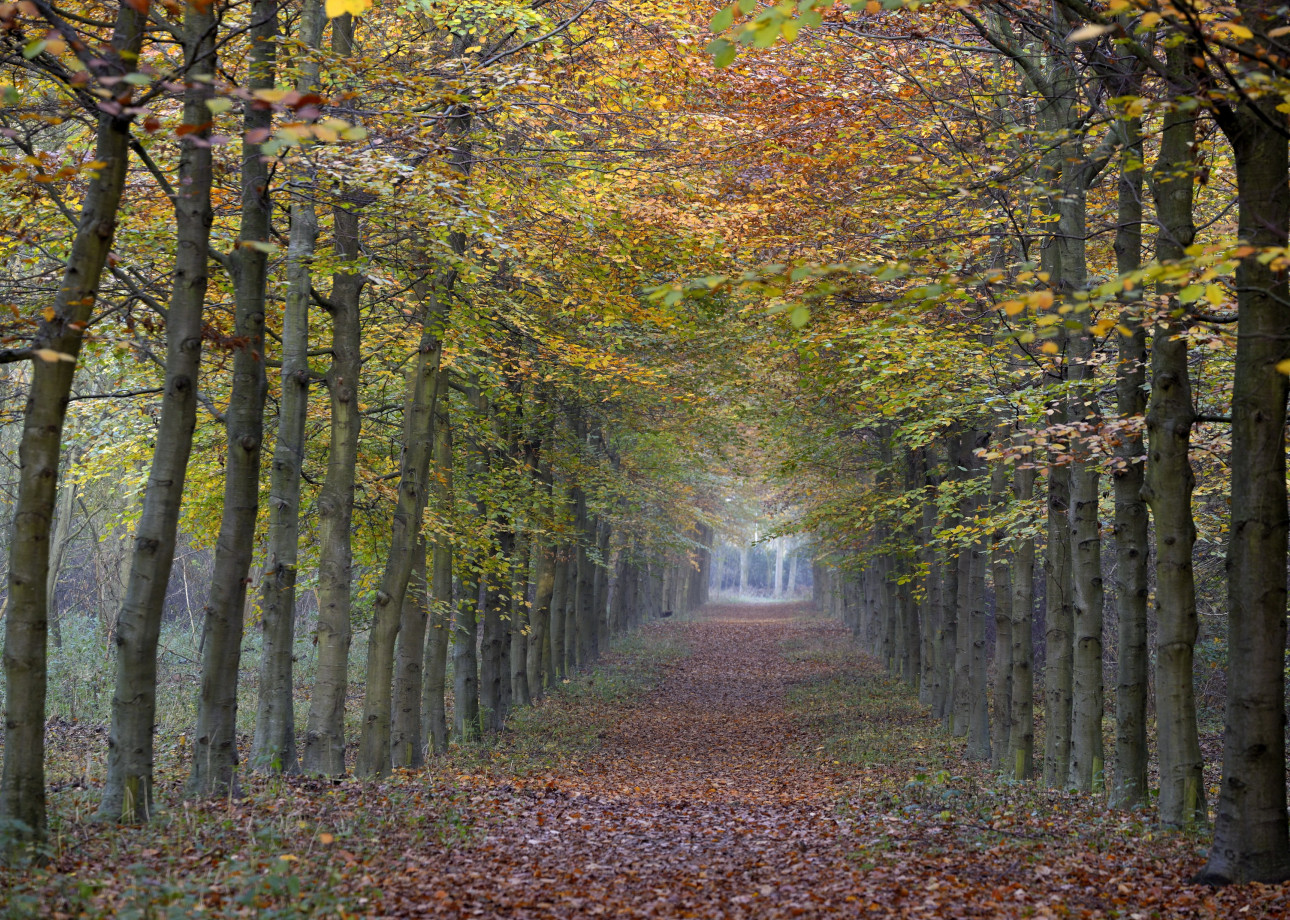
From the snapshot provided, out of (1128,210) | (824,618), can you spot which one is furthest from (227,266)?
(824,618)

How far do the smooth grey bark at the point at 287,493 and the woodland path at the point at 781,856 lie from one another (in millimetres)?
2595

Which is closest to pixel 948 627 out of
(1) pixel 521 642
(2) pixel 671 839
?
(1) pixel 521 642

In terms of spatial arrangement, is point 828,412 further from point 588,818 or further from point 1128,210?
point 588,818

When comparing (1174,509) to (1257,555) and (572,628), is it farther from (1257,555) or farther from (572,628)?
(572,628)

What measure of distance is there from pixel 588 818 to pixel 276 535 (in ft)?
15.5

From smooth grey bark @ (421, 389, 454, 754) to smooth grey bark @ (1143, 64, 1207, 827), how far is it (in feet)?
36.0

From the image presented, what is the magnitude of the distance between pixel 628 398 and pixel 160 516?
52.9 feet

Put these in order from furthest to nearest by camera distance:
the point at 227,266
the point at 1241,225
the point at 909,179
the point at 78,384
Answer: the point at 78,384
the point at 909,179
the point at 227,266
the point at 1241,225

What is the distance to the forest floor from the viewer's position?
6139 mm

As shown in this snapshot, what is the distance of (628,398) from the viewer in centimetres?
2325

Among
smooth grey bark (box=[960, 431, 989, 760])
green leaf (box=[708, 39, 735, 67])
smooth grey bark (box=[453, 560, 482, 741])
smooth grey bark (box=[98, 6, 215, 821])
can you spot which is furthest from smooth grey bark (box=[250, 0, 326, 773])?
smooth grey bark (box=[960, 431, 989, 760])

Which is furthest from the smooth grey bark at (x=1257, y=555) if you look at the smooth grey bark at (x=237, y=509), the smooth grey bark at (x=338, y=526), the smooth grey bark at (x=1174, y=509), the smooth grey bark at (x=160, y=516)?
the smooth grey bark at (x=338, y=526)

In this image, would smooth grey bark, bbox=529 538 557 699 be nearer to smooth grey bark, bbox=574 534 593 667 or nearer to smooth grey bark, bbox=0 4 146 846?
smooth grey bark, bbox=574 534 593 667

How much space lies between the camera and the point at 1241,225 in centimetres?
717
